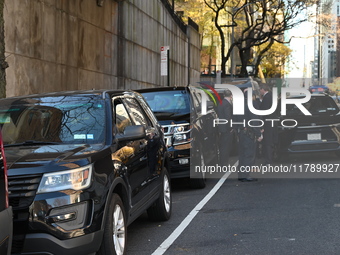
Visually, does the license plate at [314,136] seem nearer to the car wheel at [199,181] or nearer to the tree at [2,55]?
the car wheel at [199,181]

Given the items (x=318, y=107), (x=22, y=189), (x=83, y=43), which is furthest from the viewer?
(x=83, y=43)

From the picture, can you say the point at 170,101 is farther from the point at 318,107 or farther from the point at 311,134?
the point at 318,107

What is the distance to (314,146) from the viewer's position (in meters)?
14.3

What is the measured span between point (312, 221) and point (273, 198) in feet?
6.92

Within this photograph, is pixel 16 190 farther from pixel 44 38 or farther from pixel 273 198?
pixel 44 38

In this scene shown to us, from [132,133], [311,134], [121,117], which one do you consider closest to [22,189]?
[132,133]

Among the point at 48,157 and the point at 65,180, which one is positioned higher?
the point at 48,157

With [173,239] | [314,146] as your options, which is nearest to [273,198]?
[173,239]

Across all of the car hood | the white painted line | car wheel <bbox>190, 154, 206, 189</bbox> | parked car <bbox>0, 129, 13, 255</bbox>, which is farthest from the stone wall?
parked car <bbox>0, 129, 13, 255</bbox>

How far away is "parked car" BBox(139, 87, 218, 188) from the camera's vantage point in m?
11.4

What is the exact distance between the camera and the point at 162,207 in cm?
843

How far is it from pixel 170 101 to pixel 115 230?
6727mm

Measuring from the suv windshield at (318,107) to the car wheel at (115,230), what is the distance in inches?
364

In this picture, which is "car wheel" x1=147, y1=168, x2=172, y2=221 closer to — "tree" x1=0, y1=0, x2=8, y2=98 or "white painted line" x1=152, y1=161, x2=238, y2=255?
"white painted line" x1=152, y1=161, x2=238, y2=255
